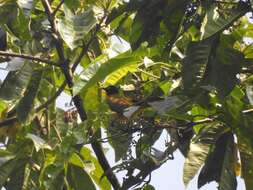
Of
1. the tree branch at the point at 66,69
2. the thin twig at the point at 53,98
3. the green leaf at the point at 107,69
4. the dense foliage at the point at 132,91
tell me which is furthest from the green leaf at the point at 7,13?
the green leaf at the point at 107,69

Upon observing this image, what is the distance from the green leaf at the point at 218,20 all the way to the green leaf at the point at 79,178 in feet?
2.31

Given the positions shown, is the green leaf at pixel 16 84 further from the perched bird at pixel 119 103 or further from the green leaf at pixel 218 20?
the green leaf at pixel 218 20

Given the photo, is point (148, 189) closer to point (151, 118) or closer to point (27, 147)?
point (151, 118)

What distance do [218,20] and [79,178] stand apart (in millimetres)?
760

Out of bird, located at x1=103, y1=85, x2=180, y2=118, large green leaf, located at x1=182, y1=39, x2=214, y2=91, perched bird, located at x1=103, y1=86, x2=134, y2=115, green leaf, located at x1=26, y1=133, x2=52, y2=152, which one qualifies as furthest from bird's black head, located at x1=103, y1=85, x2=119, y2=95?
large green leaf, located at x1=182, y1=39, x2=214, y2=91

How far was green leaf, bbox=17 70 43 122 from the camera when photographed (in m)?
1.93

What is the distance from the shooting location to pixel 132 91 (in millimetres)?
1828

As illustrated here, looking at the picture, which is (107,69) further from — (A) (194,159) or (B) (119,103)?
(A) (194,159)

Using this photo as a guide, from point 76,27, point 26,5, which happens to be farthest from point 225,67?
point 26,5

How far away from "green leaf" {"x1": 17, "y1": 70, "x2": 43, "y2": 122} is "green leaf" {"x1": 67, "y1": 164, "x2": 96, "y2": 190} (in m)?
0.19

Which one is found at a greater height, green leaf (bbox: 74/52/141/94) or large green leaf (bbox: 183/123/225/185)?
green leaf (bbox: 74/52/141/94)

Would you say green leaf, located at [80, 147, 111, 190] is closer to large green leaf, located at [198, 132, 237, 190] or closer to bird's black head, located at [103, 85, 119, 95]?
bird's black head, located at [103, 85, 119, 95]

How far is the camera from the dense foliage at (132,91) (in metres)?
1.38

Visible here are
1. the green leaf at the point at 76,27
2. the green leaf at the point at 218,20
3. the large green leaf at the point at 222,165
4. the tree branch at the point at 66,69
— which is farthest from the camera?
the tree branch at the point at 66,69
